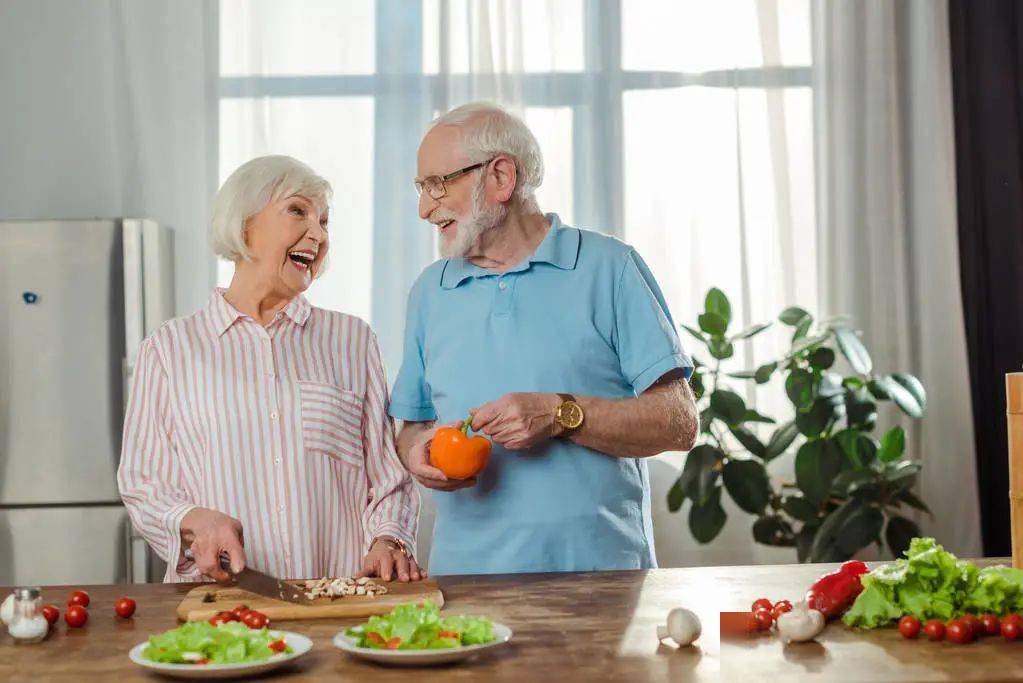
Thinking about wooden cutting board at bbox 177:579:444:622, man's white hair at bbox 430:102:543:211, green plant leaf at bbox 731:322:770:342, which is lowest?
wooden cutting board at bbox 177:579:444:622

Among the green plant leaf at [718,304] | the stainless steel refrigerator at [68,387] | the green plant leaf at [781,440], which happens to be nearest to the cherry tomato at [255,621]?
the stainless steel refrigerator at [68,387]

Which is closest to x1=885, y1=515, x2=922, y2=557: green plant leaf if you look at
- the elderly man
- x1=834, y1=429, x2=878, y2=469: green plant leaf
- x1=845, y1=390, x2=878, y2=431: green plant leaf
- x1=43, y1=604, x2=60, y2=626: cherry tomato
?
x1=834, y1=429, x2=878, y2=469: green plant leaf

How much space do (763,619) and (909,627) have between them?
0.58 ft

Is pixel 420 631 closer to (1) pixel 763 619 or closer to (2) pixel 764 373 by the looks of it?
(1) pixel 763 619

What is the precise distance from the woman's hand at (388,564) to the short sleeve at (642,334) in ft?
1.65

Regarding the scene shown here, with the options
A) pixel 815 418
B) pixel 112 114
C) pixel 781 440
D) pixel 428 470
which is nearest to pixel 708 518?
pixel 781 440

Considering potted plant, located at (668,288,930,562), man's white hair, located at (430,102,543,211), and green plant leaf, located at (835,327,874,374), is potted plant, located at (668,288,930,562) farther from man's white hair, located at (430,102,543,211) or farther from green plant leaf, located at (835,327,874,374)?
man's white hair, located at (430,102,543,211)

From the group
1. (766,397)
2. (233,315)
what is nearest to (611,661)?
(233,315)

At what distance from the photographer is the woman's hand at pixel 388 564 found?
A: 191 cm

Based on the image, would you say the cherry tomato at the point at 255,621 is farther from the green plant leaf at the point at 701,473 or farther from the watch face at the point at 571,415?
the green plant leaf at the point at 701,473

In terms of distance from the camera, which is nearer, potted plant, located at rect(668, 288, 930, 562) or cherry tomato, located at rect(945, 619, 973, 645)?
cherry tomato, located at rect(945, 619, 973, 645)

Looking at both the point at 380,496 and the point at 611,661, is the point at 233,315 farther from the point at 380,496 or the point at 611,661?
the point at 611,661

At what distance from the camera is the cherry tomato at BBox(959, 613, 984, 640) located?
4.88 ft

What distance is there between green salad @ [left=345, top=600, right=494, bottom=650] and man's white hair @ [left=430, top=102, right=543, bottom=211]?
981 millimetres
